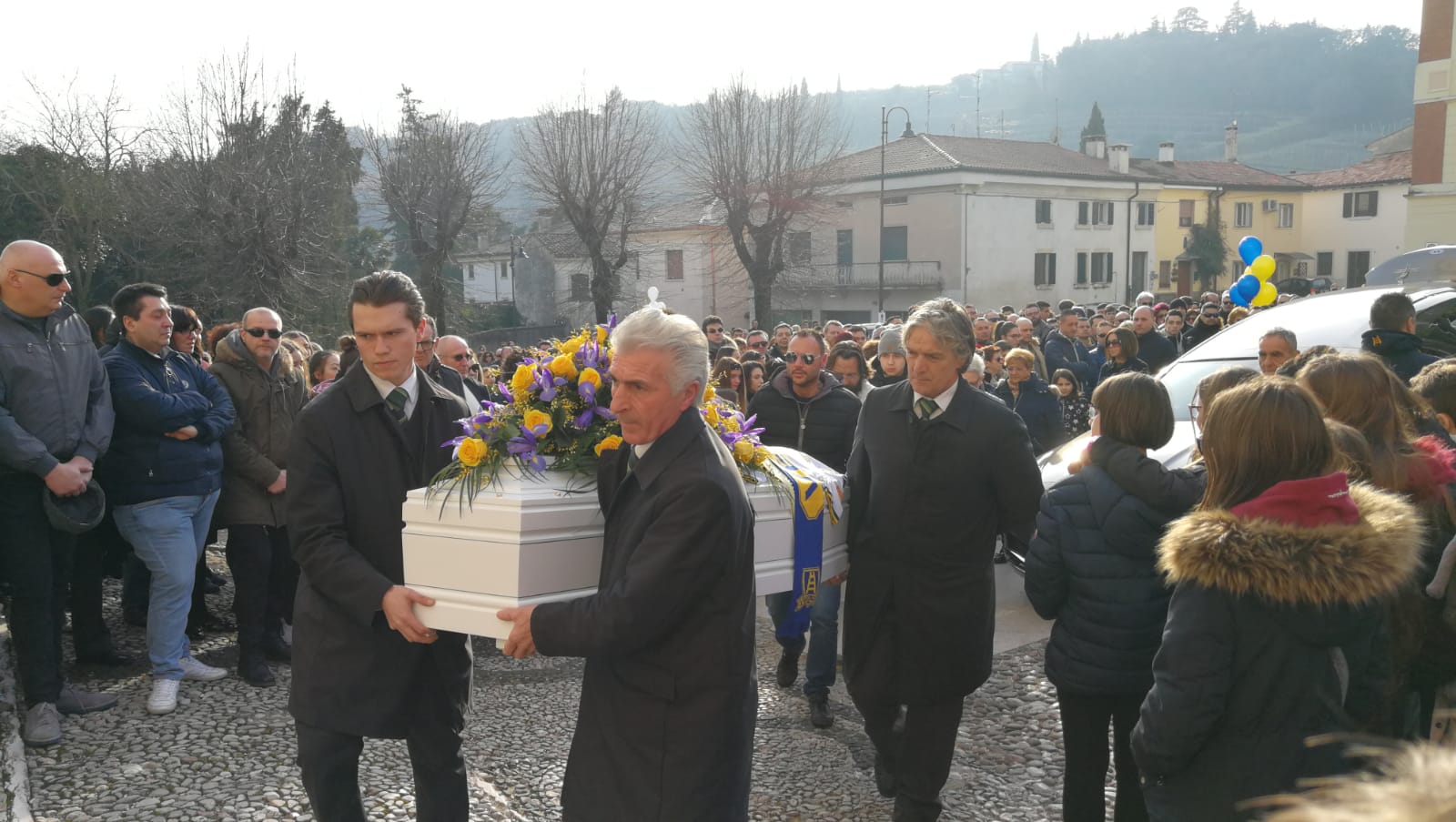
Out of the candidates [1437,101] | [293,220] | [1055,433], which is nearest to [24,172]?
[293,220]

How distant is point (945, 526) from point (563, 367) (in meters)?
1.70

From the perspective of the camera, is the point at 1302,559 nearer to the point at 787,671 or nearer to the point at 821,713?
the point at 821,713

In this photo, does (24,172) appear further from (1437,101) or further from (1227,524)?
(1437,101)

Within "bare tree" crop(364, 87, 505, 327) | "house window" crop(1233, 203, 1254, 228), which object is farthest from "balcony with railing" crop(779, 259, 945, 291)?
"house window" crop(1233, 203, 1254, 228)

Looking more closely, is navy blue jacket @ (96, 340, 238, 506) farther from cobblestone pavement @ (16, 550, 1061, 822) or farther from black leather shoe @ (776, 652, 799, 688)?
black leather shoe @ (776, 652, 799, 688)

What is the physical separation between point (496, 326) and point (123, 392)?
4555cm

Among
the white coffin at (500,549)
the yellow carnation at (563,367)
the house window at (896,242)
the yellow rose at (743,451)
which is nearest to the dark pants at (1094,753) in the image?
the yellow rose at (743,451)

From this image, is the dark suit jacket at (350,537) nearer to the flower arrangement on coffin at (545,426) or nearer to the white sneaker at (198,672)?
the flower arrangement on coffin at (545,426)

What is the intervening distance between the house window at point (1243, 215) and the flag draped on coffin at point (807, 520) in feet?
209

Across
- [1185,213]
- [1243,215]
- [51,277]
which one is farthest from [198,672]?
[1243,215]

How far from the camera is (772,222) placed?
39.1 metres

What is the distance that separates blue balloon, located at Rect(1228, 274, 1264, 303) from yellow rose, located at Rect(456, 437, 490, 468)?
14.1 meters

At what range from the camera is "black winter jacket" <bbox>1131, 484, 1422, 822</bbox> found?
2.47 meters

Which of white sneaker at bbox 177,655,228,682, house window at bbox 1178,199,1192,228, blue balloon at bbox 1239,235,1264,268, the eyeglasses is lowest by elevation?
white sneaker at bbox 177,655,228,682
